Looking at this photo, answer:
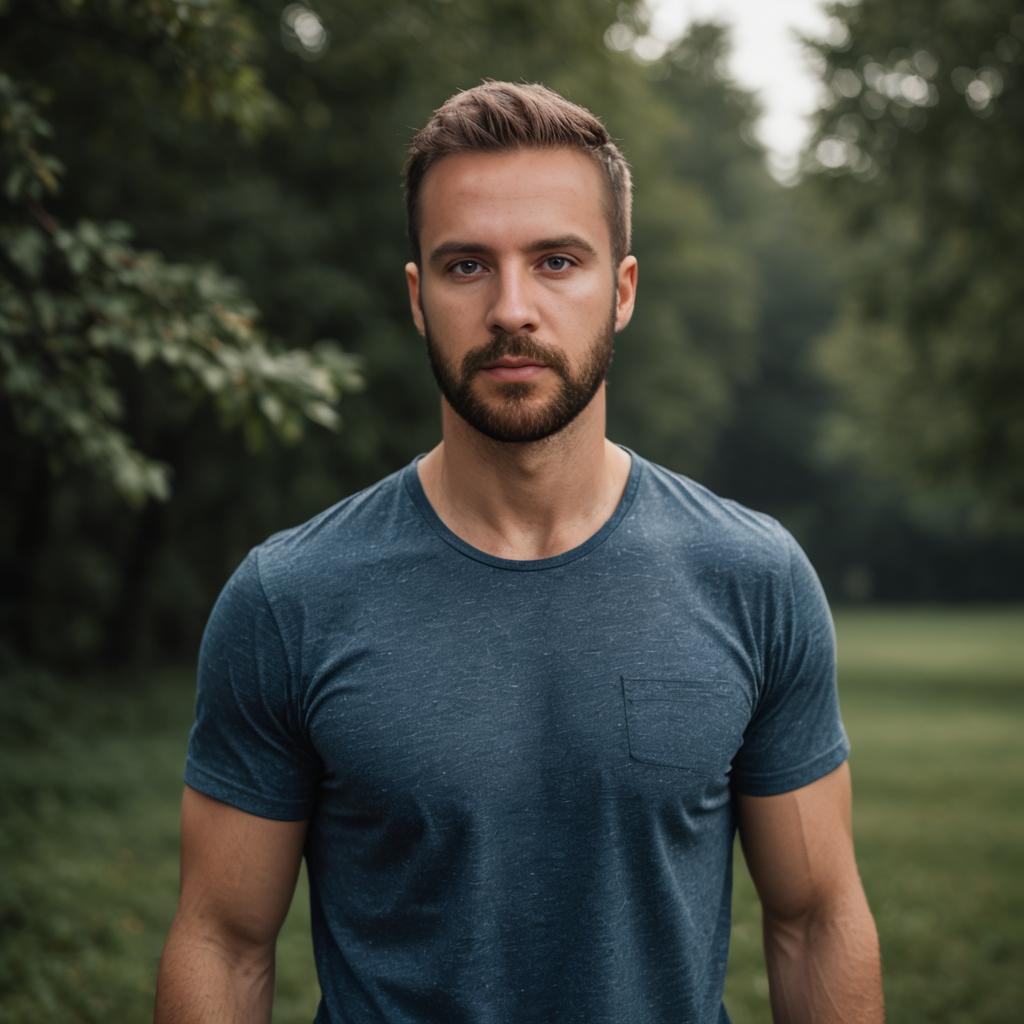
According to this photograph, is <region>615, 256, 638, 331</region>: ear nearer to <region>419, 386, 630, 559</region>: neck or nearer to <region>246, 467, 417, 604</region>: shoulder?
<region>419, 386, 630, 559</region>: neck

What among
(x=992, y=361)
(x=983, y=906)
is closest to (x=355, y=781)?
(x=983, y=906)

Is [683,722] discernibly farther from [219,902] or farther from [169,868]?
[169,868]

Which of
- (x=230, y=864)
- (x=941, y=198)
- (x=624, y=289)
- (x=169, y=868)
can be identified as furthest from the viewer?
(x=941, y=198)

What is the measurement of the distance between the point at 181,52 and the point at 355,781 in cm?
235

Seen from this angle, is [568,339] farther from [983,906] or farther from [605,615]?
[983,906]

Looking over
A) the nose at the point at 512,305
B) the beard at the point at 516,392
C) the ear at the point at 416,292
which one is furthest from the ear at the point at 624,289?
the ear at the point at 416,292

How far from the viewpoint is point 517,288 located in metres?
2.16

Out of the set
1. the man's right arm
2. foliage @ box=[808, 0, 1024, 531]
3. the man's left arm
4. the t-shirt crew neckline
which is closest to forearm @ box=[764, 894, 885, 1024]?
the man's left arm

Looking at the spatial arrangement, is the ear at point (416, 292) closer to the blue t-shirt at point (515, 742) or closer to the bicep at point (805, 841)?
the blue t-shirt at point (515, 742)

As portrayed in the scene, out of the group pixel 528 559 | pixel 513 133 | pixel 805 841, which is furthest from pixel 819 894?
pixel 513 133

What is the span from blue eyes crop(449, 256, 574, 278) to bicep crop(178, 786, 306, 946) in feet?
3.32

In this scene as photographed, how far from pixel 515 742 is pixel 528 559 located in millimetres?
329

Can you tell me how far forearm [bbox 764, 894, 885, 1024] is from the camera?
2309 mm

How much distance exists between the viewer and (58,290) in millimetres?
3848
